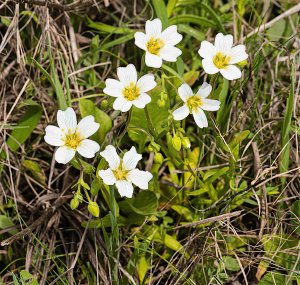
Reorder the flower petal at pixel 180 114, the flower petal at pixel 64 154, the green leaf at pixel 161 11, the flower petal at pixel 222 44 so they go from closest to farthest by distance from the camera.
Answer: the flower petal at pixel 64 154
the flower petal at pixel 180 114
the flower petal at pixel 222 44
the green leaf at pixel 161 11

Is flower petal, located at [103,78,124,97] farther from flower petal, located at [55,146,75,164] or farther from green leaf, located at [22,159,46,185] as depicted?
green leaf, located at [22,159,46,185]

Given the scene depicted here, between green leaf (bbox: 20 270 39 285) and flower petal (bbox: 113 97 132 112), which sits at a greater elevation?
flower petal (bbox: 113 97 132 112)

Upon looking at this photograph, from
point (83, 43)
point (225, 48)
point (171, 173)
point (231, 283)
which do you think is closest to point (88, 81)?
point (83, 43)

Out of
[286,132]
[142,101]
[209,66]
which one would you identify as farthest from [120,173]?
[286,132]

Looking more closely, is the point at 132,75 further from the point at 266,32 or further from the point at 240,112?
the point at 266,32

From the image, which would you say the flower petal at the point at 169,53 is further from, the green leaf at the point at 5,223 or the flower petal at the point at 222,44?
the green leaf at the point at 5,223

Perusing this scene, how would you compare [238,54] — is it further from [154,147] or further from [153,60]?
[154,147]

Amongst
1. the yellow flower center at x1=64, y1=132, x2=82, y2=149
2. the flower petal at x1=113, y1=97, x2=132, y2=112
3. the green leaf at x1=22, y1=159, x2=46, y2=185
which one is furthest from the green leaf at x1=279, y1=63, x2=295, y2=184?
the green leaf at x1=22, y1=159, x2=46, y2=185

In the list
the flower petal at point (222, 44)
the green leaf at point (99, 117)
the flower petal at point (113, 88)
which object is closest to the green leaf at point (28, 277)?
the green leaf at point (99, 117)
